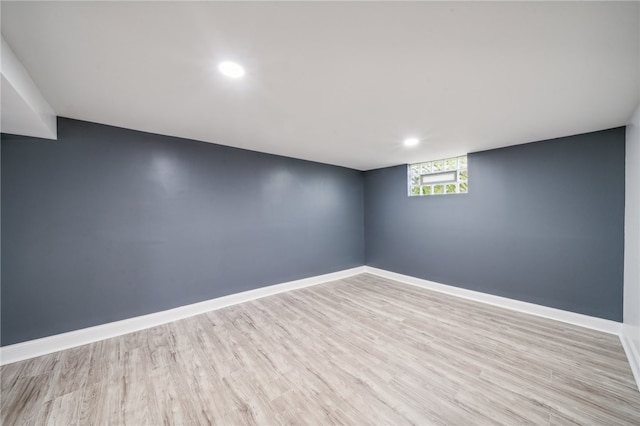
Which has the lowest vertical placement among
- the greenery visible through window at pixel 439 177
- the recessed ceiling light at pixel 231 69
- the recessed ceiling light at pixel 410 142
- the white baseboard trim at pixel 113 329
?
the white baseboard trim at pixel 113 329

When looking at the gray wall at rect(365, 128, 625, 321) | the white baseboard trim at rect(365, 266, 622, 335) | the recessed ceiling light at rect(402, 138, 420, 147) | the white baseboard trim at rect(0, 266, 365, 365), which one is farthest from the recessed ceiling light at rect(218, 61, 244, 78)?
the white baseboard trim at rect(365, 266, 622, 335)

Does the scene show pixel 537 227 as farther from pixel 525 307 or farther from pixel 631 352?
pixel 631 352

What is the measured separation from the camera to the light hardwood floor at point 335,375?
1.53 meters

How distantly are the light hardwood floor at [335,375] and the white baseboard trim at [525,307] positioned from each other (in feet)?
0.55

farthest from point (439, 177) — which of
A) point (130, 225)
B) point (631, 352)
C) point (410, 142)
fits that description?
point (130, 225)

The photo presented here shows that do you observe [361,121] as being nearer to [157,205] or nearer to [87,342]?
[157,205]

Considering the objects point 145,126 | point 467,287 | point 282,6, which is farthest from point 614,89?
point 145,126

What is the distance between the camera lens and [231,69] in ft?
5.12

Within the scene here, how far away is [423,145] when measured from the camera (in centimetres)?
332

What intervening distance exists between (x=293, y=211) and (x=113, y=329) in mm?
2829

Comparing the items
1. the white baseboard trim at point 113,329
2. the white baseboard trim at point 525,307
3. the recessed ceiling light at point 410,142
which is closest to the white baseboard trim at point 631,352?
the white baseboard trim at point 525,307

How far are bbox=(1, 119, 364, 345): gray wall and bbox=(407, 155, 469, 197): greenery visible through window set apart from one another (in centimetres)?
236

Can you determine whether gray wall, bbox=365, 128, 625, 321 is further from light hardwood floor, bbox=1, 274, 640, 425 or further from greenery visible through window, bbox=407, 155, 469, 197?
light hardwood floor, bbox=1, 274, 640, 425

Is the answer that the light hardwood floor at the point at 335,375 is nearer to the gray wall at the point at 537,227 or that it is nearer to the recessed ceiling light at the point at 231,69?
the gray wall at the point at 537,227
